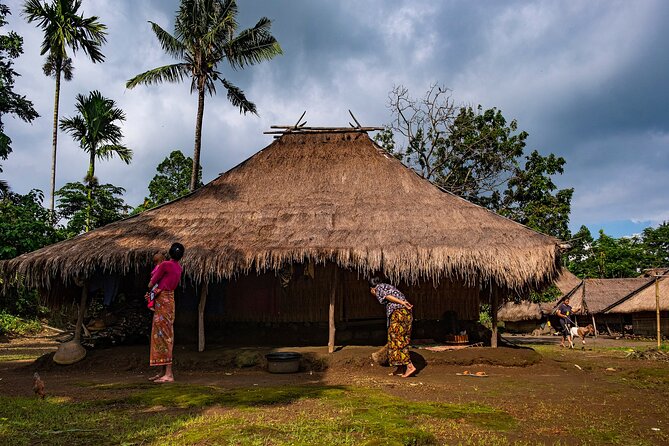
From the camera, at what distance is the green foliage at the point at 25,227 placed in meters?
15.9

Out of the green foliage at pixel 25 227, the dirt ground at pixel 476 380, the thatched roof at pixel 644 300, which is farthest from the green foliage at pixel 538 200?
the green foliage at pixel 25 227

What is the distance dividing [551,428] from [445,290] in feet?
20.7

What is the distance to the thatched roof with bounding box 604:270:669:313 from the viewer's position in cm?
2131

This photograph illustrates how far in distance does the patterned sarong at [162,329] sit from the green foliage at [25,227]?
37.1ft

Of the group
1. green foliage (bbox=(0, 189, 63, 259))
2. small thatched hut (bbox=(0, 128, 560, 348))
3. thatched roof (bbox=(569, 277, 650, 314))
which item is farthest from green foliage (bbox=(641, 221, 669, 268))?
green foliage (bbox=(0, 189, 63, 259))

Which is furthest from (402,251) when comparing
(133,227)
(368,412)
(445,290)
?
(133,227)

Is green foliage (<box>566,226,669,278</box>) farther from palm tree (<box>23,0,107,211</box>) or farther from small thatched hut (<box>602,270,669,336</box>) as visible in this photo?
palm tree (<box>23,0,107,211</box>)

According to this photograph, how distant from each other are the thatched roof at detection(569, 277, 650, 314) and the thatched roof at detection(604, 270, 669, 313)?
147 centimetres

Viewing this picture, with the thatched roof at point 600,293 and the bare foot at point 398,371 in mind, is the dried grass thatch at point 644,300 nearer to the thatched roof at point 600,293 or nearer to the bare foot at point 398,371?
the thatched roof at point 600,293

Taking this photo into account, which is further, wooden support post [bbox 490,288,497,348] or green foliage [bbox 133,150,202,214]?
green foliage [bbox 133,150,202,214]

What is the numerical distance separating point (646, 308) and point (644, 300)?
46 cm

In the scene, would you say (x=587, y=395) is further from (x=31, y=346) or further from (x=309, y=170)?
(x=31, y=346)

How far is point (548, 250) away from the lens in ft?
30.5

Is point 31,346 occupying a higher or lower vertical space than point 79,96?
lower
